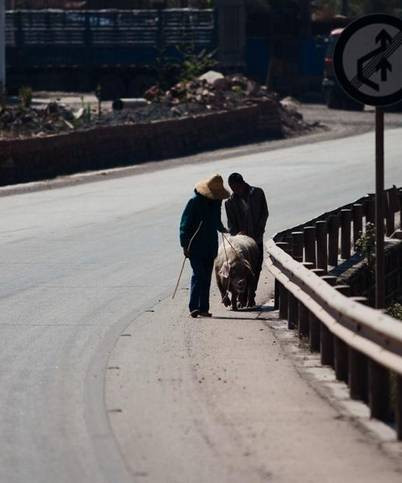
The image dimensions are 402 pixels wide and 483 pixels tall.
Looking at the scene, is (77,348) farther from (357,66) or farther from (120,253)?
(120,253)

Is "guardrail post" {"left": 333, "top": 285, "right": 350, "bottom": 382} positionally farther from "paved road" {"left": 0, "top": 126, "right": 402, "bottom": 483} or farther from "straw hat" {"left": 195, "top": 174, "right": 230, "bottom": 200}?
"straw hat" {"left": 195, "top": 174, "right": 230, "bottom": 200}

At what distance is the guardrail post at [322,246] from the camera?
17.7m

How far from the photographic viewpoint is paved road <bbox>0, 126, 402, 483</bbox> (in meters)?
9.40

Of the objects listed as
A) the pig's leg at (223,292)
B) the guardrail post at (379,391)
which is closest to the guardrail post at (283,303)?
the pig's leg at (223,292)

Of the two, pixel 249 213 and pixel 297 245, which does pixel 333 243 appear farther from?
pixel 297 245

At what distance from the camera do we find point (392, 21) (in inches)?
445

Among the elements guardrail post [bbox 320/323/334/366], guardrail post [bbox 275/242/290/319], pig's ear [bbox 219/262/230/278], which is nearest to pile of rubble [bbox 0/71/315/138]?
pig's ear [bbox 219/262/230/278]

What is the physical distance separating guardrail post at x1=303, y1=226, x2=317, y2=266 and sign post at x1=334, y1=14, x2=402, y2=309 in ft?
18.4

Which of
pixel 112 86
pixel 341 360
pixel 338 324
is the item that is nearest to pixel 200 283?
pixel 341 360

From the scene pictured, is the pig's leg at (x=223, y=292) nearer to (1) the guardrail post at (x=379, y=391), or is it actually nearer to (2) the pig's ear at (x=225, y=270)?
(2) the pig's ear at (x=225, y=270)

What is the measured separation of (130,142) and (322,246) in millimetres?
23124

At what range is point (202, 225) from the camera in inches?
624

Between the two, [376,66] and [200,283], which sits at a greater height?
[376,66]

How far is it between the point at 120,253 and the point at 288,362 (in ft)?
30.8
